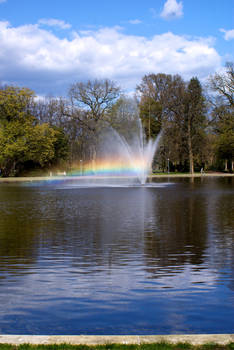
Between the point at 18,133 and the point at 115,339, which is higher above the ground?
the point at 18,133

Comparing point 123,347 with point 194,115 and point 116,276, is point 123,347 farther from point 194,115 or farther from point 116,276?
point 194,115

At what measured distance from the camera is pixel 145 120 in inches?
3233

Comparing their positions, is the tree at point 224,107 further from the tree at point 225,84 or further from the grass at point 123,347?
the grass at point 123,347

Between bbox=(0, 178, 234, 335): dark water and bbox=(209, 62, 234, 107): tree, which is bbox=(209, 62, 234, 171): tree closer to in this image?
bbox=(209, 62, 234, 107): tree

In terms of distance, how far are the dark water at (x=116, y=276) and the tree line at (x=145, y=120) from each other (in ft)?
171

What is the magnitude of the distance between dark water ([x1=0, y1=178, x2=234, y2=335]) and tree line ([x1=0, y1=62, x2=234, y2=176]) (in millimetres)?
52229

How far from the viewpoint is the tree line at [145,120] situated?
238ft

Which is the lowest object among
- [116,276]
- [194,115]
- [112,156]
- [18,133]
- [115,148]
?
[116,276]

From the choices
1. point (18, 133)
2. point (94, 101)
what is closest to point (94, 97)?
point (94, 101)

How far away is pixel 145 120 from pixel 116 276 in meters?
75.4

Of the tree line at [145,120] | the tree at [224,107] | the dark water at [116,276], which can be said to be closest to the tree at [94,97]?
the tree line at [145,120]

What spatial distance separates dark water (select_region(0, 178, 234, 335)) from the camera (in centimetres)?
567

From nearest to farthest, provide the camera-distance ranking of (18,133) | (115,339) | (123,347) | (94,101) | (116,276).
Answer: (123,347)
(115,339)
(116,276)
(18,133)
(94,101)

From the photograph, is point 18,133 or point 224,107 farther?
point 224,107
